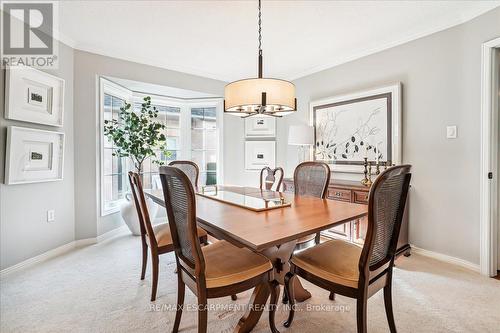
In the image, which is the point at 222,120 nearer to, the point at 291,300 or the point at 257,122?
the point at 257,122

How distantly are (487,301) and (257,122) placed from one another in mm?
3567

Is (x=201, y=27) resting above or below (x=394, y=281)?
above

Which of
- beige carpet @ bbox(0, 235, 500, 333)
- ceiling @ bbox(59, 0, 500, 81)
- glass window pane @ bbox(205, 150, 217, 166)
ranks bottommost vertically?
beige carpet @ bbox(0, 235, 500, 333)

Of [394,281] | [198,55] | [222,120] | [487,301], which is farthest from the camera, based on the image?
[222,120]

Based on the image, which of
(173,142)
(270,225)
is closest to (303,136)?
(173,142)

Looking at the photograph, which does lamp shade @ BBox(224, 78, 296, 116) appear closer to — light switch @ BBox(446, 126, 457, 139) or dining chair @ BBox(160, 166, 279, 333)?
dining chair @ BBox(160, 166, 279, 333)

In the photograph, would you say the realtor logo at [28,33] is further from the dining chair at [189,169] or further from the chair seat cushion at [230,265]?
the chair seat cushion at [230,265]

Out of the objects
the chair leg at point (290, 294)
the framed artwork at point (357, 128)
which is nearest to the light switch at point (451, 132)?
the framed artwork at point (357, 128)

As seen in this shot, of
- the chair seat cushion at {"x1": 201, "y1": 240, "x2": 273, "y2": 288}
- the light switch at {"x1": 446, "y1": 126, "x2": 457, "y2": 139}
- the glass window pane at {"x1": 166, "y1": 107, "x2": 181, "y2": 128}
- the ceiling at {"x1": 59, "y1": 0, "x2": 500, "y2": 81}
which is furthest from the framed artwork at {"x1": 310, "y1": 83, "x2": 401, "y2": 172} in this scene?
the glass window pane at {"x1": 166, "y1": 107, "x2": 181, "y2": 128}

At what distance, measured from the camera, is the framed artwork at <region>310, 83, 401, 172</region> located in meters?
2.87

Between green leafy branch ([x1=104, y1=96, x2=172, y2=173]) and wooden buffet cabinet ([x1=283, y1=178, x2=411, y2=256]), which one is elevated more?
green leafy branch ([x1=104, y1=96, x2=172, y2=173])

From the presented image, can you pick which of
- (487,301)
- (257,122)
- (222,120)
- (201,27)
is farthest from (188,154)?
(487,301)

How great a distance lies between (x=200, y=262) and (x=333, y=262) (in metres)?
0.76

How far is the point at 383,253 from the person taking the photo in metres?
1.36
